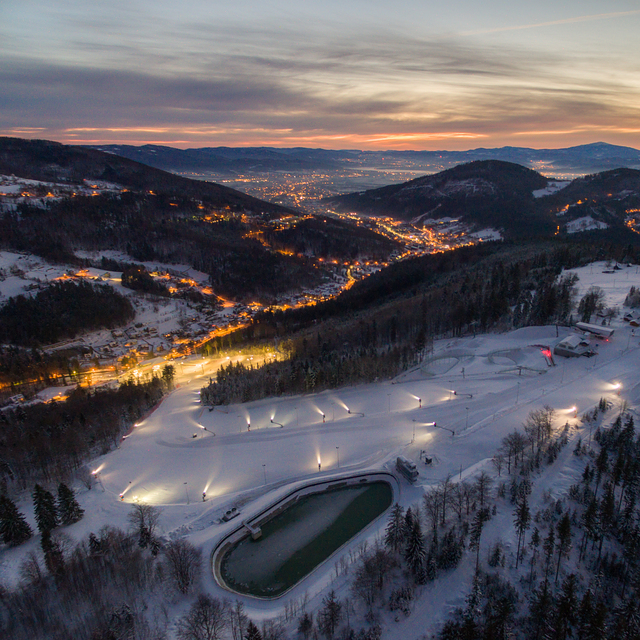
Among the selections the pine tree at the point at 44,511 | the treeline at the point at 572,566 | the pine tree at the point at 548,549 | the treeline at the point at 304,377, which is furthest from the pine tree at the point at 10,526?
the pine tree at the point at 548,549

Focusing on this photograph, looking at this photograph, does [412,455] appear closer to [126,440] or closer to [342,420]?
[342,420]

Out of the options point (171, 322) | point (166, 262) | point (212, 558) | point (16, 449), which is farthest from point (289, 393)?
point (166, 262)

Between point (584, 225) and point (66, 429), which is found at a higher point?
point (584, 225)

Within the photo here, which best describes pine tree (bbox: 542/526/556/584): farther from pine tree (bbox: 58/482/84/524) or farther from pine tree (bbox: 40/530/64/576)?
pine tree (bbox: 58/482/84/524)

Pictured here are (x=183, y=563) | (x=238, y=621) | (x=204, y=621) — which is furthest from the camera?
(x=183, y=563)

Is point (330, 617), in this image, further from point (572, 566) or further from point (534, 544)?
point (572, 566)

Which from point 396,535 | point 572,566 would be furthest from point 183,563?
point 572,566
